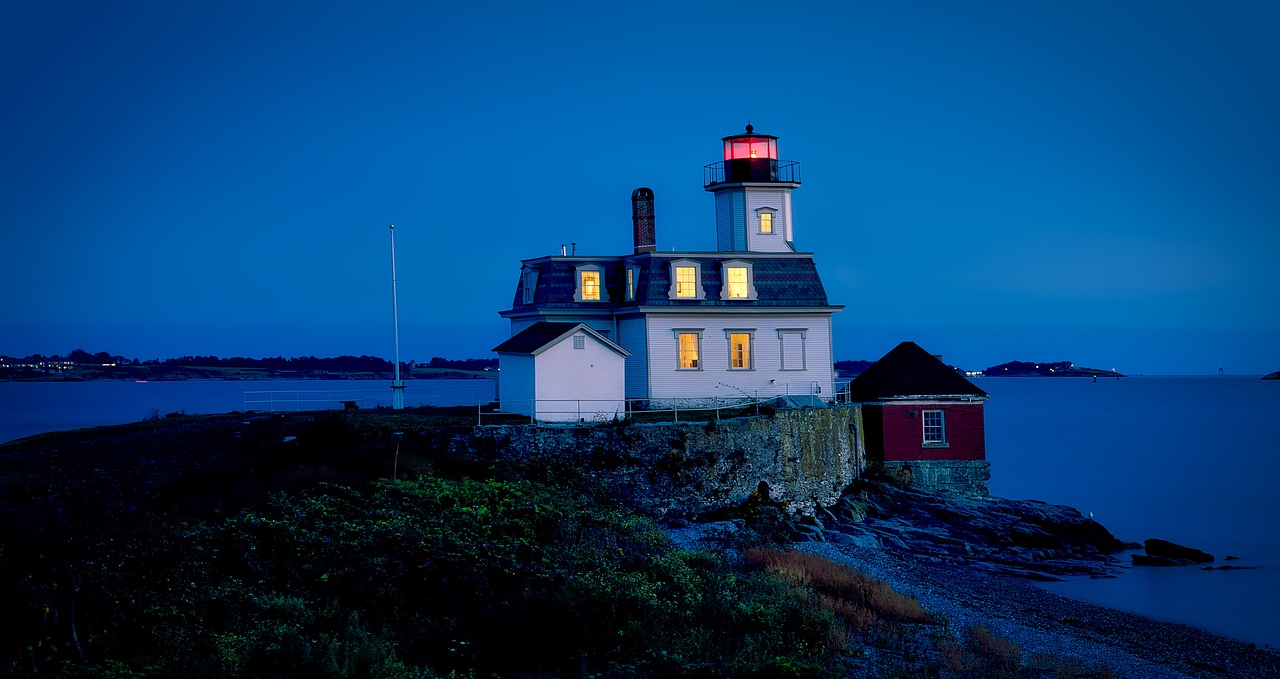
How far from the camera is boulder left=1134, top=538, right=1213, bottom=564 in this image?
27278 millimetres

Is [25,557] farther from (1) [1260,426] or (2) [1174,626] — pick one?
(1) [1260,426]

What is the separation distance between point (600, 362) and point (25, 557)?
51.3 feet

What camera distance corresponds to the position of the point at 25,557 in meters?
13.6

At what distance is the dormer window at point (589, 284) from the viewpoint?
3188cm

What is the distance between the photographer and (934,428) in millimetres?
31797

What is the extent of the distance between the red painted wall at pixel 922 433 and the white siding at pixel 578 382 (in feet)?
29.6

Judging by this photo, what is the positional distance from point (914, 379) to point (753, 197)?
7.63 metres

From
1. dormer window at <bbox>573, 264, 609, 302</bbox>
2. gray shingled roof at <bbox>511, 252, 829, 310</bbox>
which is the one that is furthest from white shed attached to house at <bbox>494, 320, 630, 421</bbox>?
dormer window at <bbox>573, 264, 609, 302</bbox>

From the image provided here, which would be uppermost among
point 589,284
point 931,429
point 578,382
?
point 589,284

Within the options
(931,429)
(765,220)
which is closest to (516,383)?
(765,220)

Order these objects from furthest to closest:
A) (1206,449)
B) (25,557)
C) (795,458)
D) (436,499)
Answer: (1206,449)
(795,458)
(436,499)
(25,557)

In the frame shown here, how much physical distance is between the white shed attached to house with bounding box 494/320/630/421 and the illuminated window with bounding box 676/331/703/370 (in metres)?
2.98

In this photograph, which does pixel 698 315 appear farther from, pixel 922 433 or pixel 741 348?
pixel 922 433

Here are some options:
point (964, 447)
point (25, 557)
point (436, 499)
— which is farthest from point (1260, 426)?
point (25, 557)
